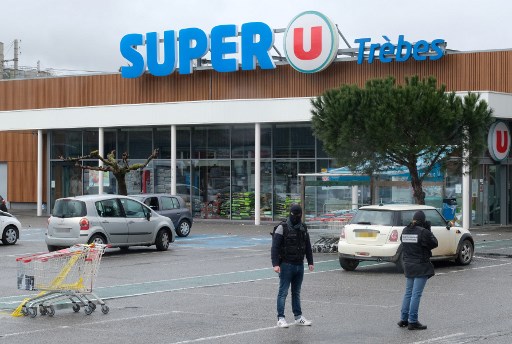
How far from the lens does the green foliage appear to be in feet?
81.7

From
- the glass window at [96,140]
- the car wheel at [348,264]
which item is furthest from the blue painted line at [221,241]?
the glass window at [96,140]

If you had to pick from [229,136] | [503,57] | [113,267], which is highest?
[503,57]

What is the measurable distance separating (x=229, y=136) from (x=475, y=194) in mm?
11042

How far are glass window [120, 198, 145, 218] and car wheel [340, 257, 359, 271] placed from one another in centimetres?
697

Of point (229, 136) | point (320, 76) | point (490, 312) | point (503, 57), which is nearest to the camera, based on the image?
point (490, 312)

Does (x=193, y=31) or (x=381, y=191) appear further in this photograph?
(x=193, y=31)

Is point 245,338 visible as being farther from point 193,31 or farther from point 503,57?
point 193,31

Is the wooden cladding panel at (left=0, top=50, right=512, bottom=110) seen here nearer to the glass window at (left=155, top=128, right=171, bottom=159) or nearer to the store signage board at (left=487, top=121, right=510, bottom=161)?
the glass window at (left=155, top=128, right=171, bottom=159)

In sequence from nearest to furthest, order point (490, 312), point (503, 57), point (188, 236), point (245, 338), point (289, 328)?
point (245, 338)
point (289, 328)
point (490, 312)
point (188, 236)
point (503, 57)

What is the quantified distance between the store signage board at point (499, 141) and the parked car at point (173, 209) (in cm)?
1196

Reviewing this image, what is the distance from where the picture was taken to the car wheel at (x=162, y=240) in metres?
25.2

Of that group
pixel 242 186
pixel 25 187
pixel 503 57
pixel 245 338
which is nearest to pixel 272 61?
pixel 242 186

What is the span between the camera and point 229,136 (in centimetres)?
4066

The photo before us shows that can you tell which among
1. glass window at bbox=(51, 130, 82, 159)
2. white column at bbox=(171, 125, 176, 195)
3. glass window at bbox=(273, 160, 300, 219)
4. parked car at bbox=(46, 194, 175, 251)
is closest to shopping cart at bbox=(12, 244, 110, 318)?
parked car at bbox=(46, 194, 175, 251)
